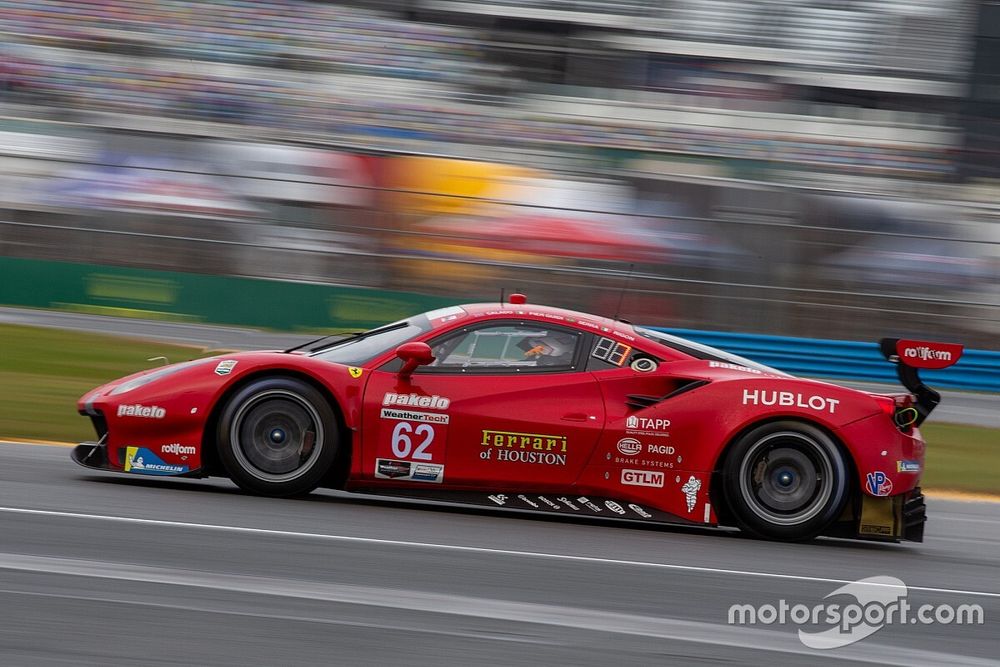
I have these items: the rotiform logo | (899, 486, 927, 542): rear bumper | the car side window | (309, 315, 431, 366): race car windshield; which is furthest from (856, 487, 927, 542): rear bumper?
(309, 315, 431, 366): race car windshield

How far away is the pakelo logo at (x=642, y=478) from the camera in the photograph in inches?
257

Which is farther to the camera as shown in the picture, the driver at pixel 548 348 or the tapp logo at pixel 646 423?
the driver at pixel 548 348

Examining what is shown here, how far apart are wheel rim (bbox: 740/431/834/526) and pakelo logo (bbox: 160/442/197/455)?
2977 millimetres

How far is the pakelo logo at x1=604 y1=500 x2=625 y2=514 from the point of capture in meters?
6.54

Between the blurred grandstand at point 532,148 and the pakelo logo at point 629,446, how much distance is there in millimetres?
11141

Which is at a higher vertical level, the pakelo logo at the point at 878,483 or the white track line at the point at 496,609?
the pakelo logo at the point at 878,483

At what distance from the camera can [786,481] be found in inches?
263

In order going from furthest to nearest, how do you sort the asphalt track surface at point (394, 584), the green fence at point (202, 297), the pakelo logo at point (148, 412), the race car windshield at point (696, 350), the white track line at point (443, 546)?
the green fence at point (202, 297) < the race car windshield at point (696, 350) < the pakelo logo at point (148, 412) < the white track line at point (443, 546) < the asphalt track surface at point (394, 584)

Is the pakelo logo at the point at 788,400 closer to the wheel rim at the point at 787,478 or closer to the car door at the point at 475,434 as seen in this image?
the wheel rim at the point at 787,478

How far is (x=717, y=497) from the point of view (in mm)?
6648

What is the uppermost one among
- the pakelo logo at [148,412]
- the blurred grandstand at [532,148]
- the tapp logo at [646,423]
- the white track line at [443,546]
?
the blurred grandstand at [532,148]

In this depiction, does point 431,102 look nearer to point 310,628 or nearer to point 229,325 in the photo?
point 229,325

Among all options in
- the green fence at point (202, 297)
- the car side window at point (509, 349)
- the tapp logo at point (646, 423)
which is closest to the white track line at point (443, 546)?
the tapp logo at point (646, 423)

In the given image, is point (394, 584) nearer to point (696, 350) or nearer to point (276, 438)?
point (276, 438)
